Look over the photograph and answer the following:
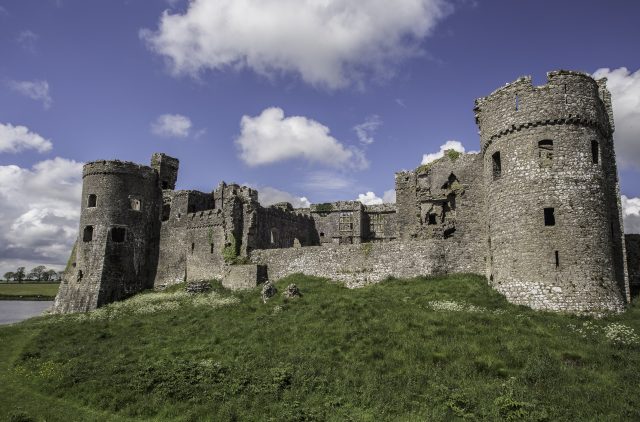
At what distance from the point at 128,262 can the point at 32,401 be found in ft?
87.6

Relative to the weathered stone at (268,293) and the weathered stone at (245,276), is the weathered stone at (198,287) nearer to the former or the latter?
the weathered stone at (245,276)

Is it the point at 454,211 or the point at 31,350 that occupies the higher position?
the point at 454,211

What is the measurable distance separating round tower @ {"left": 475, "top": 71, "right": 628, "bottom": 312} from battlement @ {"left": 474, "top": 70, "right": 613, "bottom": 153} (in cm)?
5

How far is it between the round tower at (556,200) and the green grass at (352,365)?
1.60 metres

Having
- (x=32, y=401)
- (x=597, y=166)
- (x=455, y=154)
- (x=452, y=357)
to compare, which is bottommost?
(x=32, y=401)

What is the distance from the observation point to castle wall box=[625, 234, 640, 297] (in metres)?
26.0

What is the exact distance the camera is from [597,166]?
23.0m

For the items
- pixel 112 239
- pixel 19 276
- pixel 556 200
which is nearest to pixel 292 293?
pixel 556 200

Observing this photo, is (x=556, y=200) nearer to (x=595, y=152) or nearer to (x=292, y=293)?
(x=595, y=152)

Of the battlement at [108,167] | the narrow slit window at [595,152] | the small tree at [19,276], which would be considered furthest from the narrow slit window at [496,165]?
the small tree at [19,276]

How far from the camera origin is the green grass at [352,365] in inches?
556

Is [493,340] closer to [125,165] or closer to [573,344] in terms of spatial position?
[573,344]

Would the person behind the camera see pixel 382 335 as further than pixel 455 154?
No

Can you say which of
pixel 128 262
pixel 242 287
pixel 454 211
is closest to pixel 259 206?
pixel 242 287
